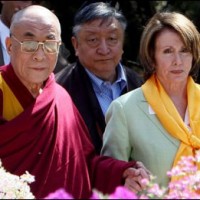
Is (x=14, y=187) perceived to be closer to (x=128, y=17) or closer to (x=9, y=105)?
(x=9, y=105)

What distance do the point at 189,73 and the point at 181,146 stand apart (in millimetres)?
448

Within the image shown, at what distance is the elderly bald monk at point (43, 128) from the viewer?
3578mm

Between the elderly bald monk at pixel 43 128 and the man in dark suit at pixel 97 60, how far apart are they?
2.44ft

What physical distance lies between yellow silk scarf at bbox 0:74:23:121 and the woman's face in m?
0.79

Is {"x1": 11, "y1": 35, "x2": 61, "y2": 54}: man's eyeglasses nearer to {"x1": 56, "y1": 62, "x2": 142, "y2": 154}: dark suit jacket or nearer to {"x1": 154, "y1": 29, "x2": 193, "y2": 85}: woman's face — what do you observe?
{"x1": 154, "y1": 29, "x2": 193, "y2": 85}: woman's face

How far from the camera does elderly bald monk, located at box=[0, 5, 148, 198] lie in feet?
11.7

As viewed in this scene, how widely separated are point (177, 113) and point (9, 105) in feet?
2.86

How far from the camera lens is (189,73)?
13.0 feet

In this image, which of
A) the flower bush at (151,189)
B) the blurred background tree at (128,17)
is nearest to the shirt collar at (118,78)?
the flower bush at (151,189)

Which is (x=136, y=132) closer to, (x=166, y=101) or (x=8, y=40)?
(x=166, y=101)

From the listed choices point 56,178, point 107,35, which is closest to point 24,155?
point 56,178

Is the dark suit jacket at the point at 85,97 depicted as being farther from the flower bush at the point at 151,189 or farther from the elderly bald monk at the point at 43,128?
the flower bush at the point at 151,189

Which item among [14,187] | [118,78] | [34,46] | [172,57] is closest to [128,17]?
[118,78]

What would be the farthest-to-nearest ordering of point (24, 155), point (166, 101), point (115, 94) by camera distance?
1. point (115, 94)
2. point (166, 101)
3. point (24, 155)
